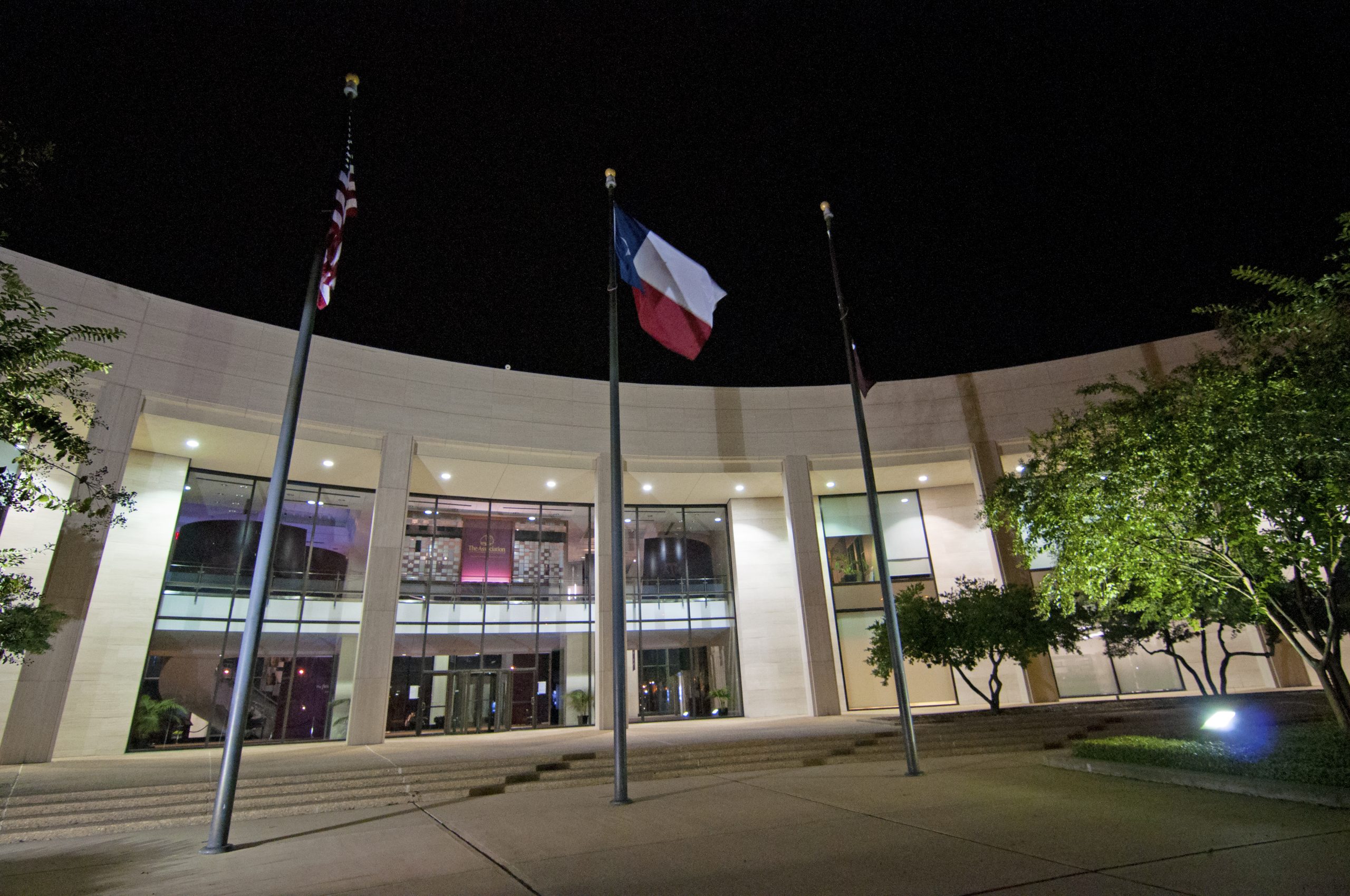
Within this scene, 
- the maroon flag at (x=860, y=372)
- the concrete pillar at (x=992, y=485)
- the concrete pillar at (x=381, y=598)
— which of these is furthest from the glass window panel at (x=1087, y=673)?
the concrete pillar at (x=381, y=598)

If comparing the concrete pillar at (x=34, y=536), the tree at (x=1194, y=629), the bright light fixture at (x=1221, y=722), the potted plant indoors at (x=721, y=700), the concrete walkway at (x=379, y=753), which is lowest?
the concrete walkway at (x=379, y=753)

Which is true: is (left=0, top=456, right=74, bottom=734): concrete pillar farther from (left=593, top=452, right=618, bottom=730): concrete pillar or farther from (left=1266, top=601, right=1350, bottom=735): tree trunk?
(left=1266, top=601, right=1350, bottom=735): tree trunk

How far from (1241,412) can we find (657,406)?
1777cm

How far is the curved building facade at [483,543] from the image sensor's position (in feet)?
63.2

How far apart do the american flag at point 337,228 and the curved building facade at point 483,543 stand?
38.4 ft

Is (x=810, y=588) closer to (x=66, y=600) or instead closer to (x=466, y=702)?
(x=466, y=702)

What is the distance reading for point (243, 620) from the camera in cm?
2273

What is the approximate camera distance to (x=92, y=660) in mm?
19438

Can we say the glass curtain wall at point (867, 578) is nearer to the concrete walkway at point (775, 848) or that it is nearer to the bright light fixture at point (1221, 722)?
the bright light fixture at point (1221, 722)

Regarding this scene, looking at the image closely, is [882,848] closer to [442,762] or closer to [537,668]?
[442,762]

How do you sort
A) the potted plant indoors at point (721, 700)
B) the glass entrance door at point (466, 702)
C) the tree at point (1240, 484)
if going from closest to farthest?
the tree at point (1240, 484), the glass entrance door at point (466, 702), the potted plant indoors at point (721, 700)

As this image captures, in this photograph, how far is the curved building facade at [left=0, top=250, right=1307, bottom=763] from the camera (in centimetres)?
1925

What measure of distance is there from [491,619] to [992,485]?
19023mm

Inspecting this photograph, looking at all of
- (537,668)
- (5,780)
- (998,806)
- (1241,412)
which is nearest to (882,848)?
(998,806)
